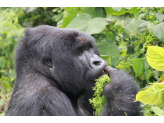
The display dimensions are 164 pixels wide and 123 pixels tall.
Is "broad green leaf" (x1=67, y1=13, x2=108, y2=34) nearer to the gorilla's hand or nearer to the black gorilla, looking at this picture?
the black gorilla

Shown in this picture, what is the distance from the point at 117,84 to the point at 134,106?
0.33 metres

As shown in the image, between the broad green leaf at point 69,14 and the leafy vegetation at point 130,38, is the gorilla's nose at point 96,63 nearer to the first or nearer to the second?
the leafy vegetation at point 130,38

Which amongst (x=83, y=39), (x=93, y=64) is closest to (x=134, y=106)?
(x=93, y=64)

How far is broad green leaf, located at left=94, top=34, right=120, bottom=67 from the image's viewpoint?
11.6 ft

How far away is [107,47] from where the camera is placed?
3.61 metres

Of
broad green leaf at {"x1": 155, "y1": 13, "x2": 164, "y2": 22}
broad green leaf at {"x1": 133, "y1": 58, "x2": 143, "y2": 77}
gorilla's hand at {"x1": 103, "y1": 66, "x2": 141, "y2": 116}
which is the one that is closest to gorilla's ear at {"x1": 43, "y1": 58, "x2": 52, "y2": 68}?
gorilla's hand at {"x1": 103, "y1": 66, "x2": 141, "y2": 116}

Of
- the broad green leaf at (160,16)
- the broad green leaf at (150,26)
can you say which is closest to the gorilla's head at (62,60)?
the broad green leaf at (150,26)

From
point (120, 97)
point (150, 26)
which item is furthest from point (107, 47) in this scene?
point (120, 97)

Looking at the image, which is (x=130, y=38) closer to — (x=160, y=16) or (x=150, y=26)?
(x=150, y=26)

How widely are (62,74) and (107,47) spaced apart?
143cm

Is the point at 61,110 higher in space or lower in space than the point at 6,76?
higher

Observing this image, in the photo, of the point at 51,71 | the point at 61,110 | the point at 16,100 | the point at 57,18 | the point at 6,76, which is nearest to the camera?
the point at 61,110

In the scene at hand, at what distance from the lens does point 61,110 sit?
2.15 meters
